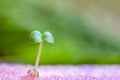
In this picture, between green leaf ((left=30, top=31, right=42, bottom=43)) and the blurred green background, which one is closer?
green leaf ((left=30, top=31, right=42, bottom=43))

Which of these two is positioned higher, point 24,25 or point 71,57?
point 24,25

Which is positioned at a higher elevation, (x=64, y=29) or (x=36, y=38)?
(x=64, y=29)

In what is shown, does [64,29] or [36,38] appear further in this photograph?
[64,29]

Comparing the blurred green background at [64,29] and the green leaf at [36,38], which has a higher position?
the blurred green background at [64,29]

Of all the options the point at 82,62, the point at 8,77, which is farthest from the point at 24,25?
the point at 8,77

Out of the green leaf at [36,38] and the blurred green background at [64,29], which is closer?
the green leaf at [36,38]

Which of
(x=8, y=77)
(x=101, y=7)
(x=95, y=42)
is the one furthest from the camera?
(x=101, y=7)

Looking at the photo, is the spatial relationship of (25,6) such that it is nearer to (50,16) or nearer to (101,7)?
(50,16)

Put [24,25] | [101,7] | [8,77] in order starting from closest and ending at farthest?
[8,77] < [24,25] < [101,7]
